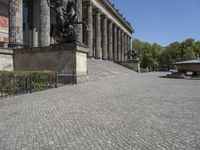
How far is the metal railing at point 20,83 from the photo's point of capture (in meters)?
11.8

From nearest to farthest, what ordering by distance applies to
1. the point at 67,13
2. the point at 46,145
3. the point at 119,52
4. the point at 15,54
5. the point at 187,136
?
the point at 46,145, the point at 187,136, the point at 67,13, the point at 15,54, the point at 119,52

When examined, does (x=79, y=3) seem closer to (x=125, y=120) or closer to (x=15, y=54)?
(x=15, y=54)

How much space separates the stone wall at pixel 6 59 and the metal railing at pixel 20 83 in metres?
7.79

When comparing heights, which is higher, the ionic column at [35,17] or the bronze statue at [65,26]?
the ionic column at [35,17]

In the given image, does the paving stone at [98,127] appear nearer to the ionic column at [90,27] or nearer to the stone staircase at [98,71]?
the stone staircase at [98,71]

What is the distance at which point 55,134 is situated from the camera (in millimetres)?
5363

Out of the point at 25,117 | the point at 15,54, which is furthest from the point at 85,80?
the point at 25,117

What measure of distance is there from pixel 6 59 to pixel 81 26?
13844mm

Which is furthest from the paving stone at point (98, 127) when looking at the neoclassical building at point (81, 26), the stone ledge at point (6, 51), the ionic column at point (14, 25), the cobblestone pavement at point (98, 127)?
the neoclassical building at point (81, 26)

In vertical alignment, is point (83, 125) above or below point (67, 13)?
below

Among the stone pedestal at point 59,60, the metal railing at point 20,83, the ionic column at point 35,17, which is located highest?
the ionic column at point 35,17

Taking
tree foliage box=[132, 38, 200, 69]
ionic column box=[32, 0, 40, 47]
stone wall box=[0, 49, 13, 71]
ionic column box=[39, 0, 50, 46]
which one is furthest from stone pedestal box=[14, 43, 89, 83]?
tree foliage box=[132, 38, 200, 69]

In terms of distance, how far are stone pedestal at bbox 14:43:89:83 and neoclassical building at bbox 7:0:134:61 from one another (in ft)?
6.65

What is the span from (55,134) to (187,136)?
3064 millimetres
